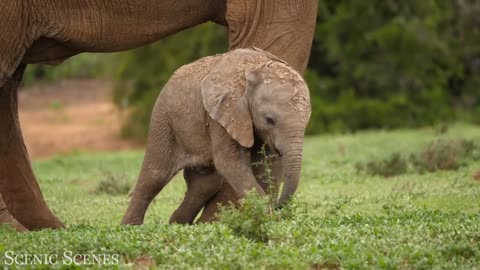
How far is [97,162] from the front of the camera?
16.2 m

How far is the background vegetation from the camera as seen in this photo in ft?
65.6

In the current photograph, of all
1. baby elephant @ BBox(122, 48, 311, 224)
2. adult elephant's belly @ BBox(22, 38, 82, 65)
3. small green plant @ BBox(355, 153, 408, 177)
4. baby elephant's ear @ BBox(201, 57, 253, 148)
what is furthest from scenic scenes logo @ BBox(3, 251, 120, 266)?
small green plant @ BBox(355, 153, 408, 177)

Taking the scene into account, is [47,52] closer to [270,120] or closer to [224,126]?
[224,126]

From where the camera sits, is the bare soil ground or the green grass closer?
the green grass

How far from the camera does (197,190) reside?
8.79m

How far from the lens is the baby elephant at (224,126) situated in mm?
7941

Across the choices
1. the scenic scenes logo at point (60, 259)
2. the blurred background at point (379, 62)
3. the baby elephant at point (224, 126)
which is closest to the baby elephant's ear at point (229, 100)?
the baby elephant at point (224, 126)

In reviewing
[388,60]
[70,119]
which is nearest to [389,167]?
[388,60]

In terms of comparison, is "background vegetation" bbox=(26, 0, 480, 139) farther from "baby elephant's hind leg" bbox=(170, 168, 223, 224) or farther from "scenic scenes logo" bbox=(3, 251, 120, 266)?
"scenic scenes logo" bbox=(3, 251, 120, 266)

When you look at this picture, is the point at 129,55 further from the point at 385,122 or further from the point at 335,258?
the point at 335,258

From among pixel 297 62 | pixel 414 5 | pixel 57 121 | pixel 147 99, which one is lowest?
pixel 57 121

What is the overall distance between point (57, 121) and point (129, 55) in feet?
18.5

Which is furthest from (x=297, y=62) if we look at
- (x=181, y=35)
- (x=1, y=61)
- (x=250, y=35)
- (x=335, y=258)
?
(x=181, y=35)

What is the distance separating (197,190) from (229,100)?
855 millimetres
